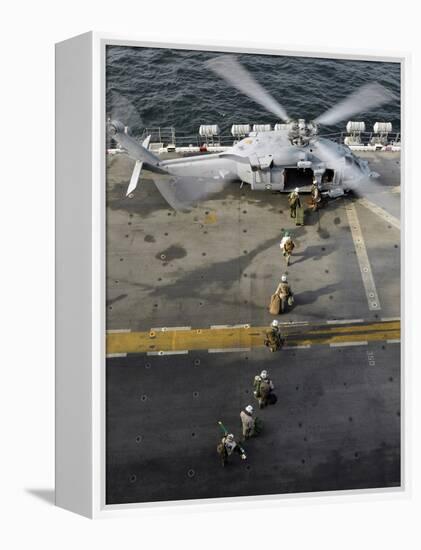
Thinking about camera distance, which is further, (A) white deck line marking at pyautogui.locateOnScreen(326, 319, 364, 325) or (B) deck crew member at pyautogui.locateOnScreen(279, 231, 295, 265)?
(A) white deck line marking at pyautogui.locateOnScreen(326, 319, 364, 325)

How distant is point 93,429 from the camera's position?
52.3ft

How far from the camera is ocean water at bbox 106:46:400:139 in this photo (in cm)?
1620

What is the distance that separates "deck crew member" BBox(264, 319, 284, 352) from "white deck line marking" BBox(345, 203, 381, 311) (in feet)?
6.85

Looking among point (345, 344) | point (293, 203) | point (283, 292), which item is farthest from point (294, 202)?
point (345, 344)

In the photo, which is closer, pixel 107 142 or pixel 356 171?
pixel 107 142

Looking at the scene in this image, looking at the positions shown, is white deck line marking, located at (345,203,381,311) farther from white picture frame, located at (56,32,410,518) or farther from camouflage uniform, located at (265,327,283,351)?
white picture frame, located at (56,32,410,518)

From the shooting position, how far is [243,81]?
16.9m

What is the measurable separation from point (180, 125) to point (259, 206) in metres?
2.29

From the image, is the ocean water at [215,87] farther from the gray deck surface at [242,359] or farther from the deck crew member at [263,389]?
the deck crew member at [263,389]

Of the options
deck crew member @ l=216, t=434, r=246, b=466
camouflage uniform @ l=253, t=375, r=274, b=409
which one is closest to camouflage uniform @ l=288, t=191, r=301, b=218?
camouflage uniform @ l=253, t=375, r=274, b=409

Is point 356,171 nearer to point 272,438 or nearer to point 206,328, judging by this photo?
point 206,328

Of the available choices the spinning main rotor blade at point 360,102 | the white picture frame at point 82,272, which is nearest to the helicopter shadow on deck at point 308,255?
the spinning main rotor blade at point 360,102

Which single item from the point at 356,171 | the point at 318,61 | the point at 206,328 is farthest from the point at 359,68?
the point at 206,328

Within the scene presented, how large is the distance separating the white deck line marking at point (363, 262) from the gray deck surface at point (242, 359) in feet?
0.35
